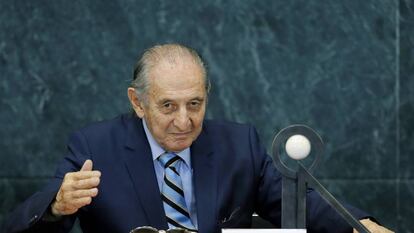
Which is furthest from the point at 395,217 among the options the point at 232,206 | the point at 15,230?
the point at 15,230

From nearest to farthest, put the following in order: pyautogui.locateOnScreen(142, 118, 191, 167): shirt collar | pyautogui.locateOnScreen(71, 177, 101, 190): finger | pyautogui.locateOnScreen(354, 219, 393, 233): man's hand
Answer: pyautogui.locateOnScreen(71, 177, 101, 190): finger
pyautogui.locateOnScreen(354, 219, 393, 233): man's hand
pyautogui.locateOnScreen(142, 118, 191, 167): shirt collar

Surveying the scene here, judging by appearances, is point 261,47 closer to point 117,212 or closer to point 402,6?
point 402,6

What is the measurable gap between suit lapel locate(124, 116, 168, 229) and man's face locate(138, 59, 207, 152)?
0.09 meters

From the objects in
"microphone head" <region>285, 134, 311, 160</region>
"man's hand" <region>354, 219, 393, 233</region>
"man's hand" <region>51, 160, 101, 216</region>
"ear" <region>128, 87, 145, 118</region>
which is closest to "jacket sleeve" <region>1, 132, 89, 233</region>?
"man's hand" <region>51, 160, 101, 216</region>

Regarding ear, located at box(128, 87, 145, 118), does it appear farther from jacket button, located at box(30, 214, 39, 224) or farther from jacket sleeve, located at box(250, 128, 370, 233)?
jacket button, located at box(30, 214, 39, 224)

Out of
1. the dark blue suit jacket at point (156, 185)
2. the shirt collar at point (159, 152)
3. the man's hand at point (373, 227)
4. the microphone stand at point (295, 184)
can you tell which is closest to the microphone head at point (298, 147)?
the microphone stand at point (295, 184)

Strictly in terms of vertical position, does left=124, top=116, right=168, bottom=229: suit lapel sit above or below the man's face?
below

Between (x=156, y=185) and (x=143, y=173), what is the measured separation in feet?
0.21

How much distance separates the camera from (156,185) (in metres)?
3.01

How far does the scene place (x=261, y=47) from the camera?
4.19 meters

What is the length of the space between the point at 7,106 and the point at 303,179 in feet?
7.02

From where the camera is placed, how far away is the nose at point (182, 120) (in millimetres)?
2947

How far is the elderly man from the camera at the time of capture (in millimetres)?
2928

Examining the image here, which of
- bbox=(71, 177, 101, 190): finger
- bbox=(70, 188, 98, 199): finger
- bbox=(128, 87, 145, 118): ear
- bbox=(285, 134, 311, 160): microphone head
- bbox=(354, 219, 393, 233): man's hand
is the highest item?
bbox=(128, 87, 145, 118): ear
